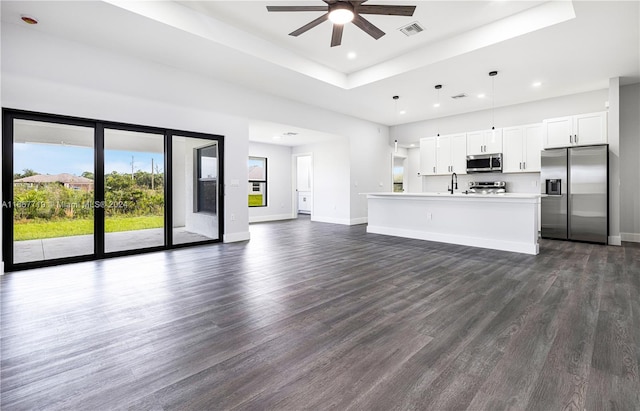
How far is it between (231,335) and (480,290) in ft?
7.99

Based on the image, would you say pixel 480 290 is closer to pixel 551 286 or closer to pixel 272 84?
pixel 551 286

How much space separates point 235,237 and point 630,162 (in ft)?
25.8

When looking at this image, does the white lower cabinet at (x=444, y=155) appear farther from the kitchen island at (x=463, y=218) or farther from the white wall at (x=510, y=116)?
the kitchen island at (x=463, y=218)

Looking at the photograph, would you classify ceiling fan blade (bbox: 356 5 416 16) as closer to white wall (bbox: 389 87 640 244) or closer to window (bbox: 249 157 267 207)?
white wall (bbox: 389 87 640 244)

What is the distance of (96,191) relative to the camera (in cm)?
441

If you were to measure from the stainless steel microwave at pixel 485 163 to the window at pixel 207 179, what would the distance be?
6.08 m

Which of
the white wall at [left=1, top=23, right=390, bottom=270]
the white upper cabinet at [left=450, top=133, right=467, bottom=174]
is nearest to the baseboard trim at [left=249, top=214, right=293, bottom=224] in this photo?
the white wall at [left=1, top=23, right=390, bottom=270]

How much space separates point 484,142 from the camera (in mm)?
7371

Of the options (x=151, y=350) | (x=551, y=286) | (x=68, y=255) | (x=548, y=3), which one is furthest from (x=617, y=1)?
(x=68, y=255)

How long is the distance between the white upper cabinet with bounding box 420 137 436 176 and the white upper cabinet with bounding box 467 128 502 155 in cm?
93

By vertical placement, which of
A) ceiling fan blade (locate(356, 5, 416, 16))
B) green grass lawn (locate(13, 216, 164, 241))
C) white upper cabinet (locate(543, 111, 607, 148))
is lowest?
green grass lawn (locate(13, 216, 164, 241))

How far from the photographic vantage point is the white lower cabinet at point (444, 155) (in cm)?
776

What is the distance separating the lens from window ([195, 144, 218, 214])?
586 cm

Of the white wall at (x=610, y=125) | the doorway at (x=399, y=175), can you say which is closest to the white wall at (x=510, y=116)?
the white wall at (x=610, y=125)
